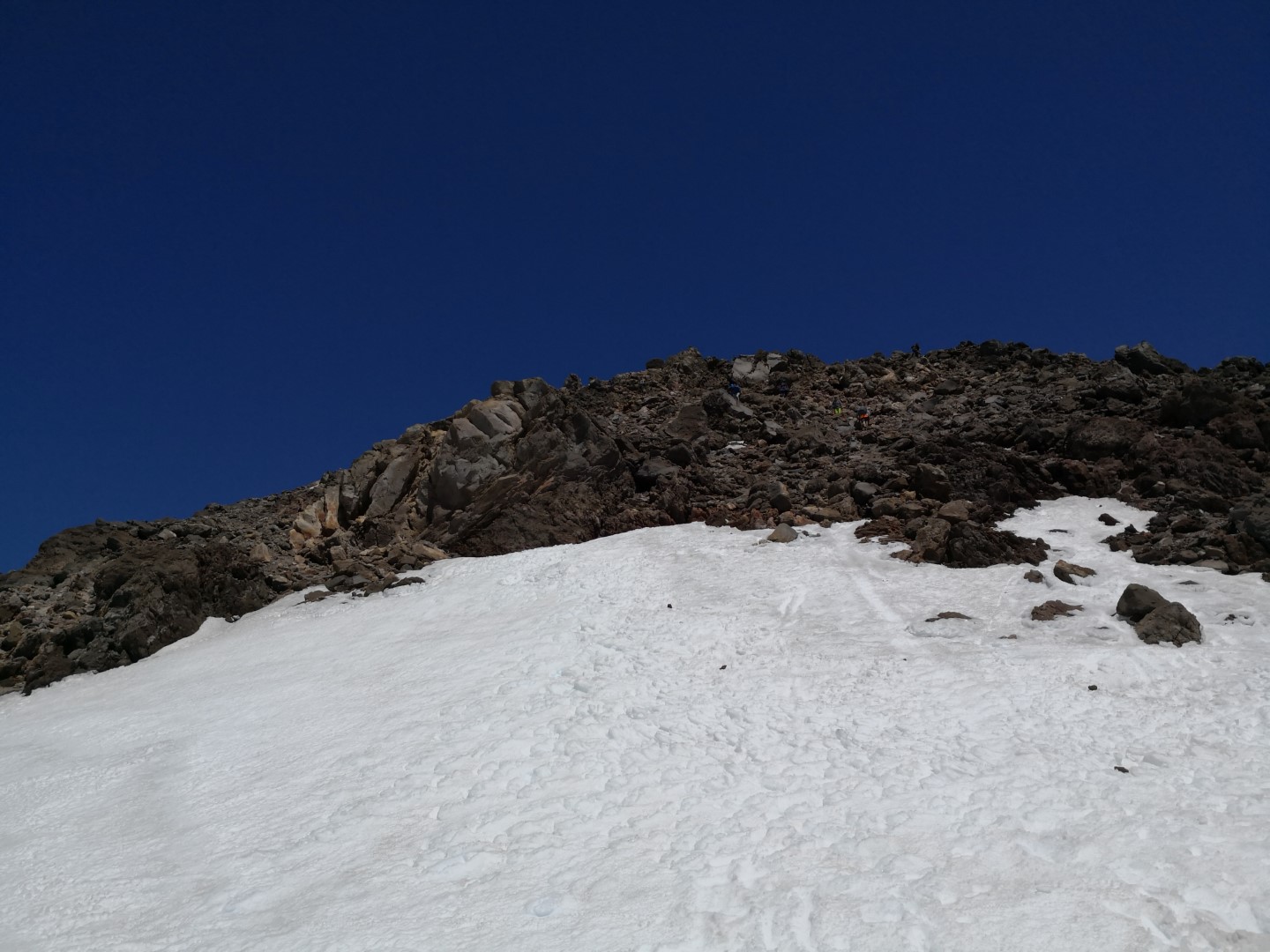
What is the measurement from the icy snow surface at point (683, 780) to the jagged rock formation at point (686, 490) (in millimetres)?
2035

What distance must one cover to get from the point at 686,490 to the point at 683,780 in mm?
15475

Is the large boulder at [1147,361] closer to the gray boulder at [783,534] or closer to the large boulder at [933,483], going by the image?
the large boulder at [933,483]

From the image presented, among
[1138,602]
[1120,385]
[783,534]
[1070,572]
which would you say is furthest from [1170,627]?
[1120,385]

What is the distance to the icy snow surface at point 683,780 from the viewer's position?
299 inches

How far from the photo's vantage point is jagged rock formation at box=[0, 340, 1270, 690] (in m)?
19.3

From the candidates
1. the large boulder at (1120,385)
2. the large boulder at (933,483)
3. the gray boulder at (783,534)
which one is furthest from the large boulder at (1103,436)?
the gray boulder at (783,534)

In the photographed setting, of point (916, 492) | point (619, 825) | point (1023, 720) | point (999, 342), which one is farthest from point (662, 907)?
point (999, 342)

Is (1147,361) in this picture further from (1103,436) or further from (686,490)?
(686,490)

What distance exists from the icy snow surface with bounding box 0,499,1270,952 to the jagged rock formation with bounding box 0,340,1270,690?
6.68ft

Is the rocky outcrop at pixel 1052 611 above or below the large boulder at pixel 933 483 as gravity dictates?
below

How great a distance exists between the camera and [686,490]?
25469 mm

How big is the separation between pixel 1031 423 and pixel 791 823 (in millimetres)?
21469

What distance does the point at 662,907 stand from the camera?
7.71 metres

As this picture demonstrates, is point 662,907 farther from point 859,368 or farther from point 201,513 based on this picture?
point 859,368
